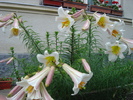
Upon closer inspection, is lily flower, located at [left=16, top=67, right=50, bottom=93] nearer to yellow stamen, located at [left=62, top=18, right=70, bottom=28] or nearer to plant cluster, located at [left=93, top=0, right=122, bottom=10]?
yellow stamen, located at [left=62, top=18, right=70, bottom=28]

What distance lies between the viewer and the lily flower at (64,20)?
740 mm

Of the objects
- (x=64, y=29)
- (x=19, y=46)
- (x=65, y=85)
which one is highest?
(x=64, y=29)

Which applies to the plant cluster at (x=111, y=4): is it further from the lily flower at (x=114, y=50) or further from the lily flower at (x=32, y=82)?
the lily flower at (x=32, y=82)

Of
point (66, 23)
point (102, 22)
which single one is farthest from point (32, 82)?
point (102, 22)

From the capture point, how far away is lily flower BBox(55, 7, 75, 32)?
740 millimetres

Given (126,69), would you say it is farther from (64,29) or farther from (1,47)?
(1,47)

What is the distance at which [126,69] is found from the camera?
3.55 feet

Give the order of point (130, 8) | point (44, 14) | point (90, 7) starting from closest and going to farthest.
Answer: point (44, 14) < point (90, 7) < point (130, 8)

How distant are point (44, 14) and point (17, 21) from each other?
2879 mm

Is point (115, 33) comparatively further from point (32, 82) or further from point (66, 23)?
point (32, 82)

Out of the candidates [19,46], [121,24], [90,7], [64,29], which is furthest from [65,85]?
[90,7]

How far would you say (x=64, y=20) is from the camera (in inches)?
31.3

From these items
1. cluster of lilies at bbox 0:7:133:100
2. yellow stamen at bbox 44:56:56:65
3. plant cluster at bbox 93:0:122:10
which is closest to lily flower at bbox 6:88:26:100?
cluster of lilies at bbox 0:7:133:100

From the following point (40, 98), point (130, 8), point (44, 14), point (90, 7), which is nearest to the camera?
point (40, 98)
